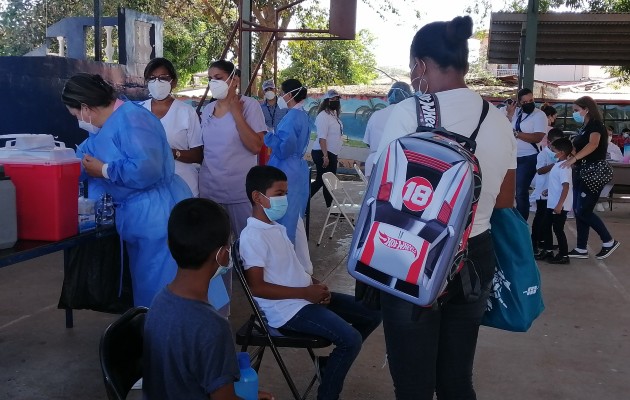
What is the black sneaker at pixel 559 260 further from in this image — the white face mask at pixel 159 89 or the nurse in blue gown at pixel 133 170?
the nurse in blue gown at pixel 133 170

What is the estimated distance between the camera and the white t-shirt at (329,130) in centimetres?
862

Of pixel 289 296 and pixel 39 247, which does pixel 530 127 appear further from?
pixel 39 247

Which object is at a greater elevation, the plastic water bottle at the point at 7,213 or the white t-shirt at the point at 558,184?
the plastic water bottle at the point at 7,213

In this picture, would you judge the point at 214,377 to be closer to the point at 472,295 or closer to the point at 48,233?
the point at 472,295

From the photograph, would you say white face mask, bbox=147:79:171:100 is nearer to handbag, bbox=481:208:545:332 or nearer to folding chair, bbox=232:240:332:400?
Answer: folding chair, bbox=232:240:332:400

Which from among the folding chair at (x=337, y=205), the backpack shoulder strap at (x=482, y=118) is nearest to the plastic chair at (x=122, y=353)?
the backpack shoulder strap at (x=482, y=118)

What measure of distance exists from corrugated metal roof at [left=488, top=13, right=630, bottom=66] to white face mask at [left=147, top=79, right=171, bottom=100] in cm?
710

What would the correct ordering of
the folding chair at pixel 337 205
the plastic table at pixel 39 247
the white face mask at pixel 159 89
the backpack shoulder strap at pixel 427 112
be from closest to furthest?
1. the backpack shoulder strap at pixel 427 112
2. the plastic table at pixel 39 247
3. the white face mask at pixel 159 89
4. the folding chair at pixel 337 205

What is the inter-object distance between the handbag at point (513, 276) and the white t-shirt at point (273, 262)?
0.94 m

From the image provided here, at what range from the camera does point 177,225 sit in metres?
1.96

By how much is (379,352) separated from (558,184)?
3.25m

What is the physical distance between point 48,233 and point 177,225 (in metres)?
0.99

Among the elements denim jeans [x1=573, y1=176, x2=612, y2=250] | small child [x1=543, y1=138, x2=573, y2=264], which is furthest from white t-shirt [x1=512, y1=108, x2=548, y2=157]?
denim jeans [x1=573, y1=176, x2=612, y2=250]

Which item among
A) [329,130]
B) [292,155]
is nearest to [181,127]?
[292,155]
